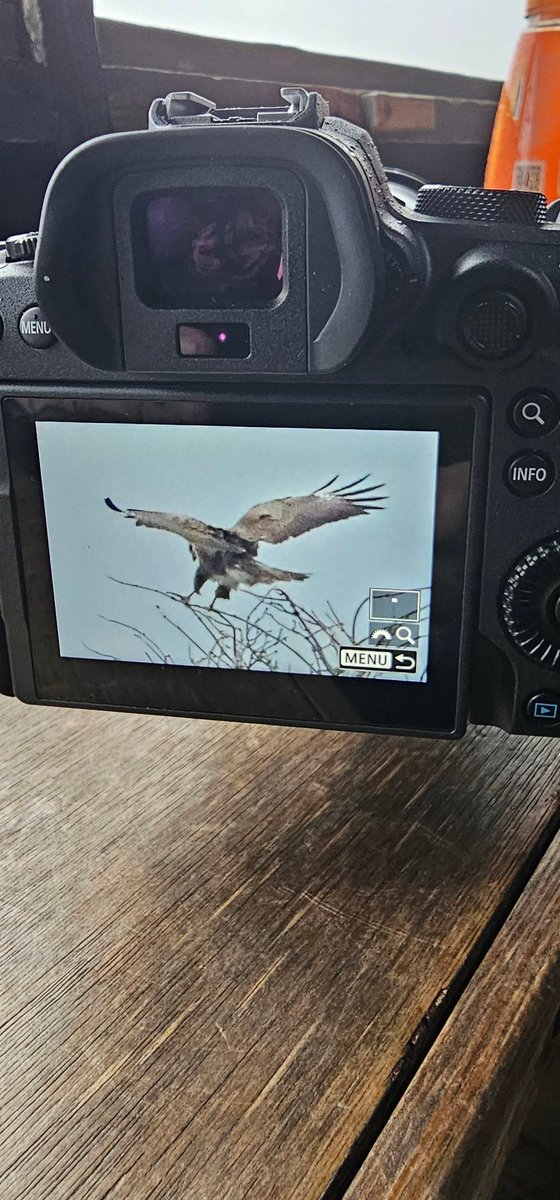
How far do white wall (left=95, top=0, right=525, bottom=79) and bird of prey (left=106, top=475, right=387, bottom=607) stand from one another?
0.56m

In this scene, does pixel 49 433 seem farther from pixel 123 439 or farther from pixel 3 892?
pixel 3 892

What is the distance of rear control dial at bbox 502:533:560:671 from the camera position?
42 centimetres

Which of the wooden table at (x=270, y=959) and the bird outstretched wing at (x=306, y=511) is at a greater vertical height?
the bird outstretched wing at (x=306, y=511)

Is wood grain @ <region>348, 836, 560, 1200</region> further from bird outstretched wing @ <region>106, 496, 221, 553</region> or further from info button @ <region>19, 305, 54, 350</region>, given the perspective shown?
info button @ <region>19, 305, 54, 350</region>

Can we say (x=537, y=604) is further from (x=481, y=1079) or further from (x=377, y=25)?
(x=377, y=25)

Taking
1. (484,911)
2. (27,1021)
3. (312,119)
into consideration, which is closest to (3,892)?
(27,1021)

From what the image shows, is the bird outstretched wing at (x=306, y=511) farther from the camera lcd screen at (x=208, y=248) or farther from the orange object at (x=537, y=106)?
the orange object at (x=537, y=106)

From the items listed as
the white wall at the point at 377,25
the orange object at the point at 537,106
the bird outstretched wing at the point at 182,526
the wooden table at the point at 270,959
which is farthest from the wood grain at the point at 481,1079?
the white wall at the point at 377,25

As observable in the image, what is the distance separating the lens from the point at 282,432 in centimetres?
42

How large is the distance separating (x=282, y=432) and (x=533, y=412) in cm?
11

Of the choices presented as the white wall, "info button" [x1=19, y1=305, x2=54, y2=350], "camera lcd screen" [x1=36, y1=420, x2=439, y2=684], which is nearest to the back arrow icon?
"camera lcd screen" [x1=36, y1=420, x2=439, y2=684]

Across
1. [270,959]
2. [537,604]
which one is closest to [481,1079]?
[270,959]

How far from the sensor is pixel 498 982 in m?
0.36

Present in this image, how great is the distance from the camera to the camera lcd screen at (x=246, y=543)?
418 mm
